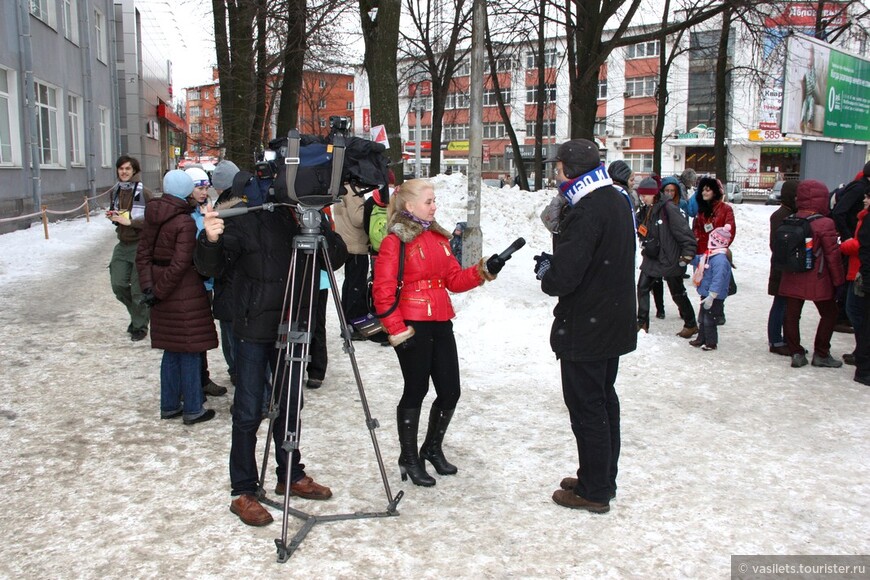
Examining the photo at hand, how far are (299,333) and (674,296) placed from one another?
595 centimetres

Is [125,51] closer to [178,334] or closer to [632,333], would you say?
[178,334]

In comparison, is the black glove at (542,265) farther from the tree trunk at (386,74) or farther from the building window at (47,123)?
the building window at (47,123)

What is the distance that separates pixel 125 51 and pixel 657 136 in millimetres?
28402

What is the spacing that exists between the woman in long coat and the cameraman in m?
1.57

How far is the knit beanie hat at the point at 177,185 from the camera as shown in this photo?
5258 millimetres

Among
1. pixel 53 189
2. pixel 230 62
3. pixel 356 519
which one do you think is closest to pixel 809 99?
pixel 230 62

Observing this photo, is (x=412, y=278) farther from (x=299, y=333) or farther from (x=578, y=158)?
(x=578, y=158)

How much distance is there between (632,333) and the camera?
3.89m

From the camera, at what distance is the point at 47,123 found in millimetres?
20375

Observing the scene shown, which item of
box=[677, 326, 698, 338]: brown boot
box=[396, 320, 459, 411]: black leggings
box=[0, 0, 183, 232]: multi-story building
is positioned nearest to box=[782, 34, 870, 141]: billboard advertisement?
box=[677, 326, 698, 338]: brown boot

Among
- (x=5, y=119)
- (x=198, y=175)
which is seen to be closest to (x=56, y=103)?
(x=5, y=119)

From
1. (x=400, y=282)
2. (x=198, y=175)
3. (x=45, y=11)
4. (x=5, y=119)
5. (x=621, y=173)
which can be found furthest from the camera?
(x=45, y=11)

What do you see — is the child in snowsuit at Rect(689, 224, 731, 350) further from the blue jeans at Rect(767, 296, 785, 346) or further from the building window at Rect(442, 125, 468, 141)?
the building window at Rect(442, 125, 468, 141)

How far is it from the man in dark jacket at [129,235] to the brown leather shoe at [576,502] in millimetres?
4849
